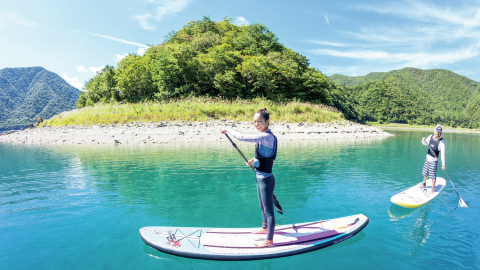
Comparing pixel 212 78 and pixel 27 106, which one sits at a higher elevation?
pixel 27 106

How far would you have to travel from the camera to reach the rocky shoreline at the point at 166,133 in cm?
2191

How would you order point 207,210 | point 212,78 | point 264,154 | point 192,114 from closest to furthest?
point 264,154, point 207,210, point 192,114, point 212,78

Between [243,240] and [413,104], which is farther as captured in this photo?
[413,104]

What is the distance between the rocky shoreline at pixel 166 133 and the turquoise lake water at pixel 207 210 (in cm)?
924

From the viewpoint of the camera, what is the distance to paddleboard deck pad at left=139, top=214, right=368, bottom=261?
4383 millimetres

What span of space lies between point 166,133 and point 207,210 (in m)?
17.7

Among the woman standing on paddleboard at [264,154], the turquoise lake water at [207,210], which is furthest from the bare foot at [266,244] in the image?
the turquoise lake water at [207,210]

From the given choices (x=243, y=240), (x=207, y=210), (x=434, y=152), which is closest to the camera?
(x=243, y=240)

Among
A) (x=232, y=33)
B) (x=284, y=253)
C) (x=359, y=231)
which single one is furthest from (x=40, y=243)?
(x=232, y=33)

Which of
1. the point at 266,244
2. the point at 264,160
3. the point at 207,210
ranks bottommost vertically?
Result: the point at 207,210

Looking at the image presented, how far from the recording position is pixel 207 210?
22.1 ft

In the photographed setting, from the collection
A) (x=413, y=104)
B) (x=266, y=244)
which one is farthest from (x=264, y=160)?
(x=413, y=104)

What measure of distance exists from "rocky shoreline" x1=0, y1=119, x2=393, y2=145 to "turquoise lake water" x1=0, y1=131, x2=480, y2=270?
924 centimetres

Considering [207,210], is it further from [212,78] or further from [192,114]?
[212,78]
